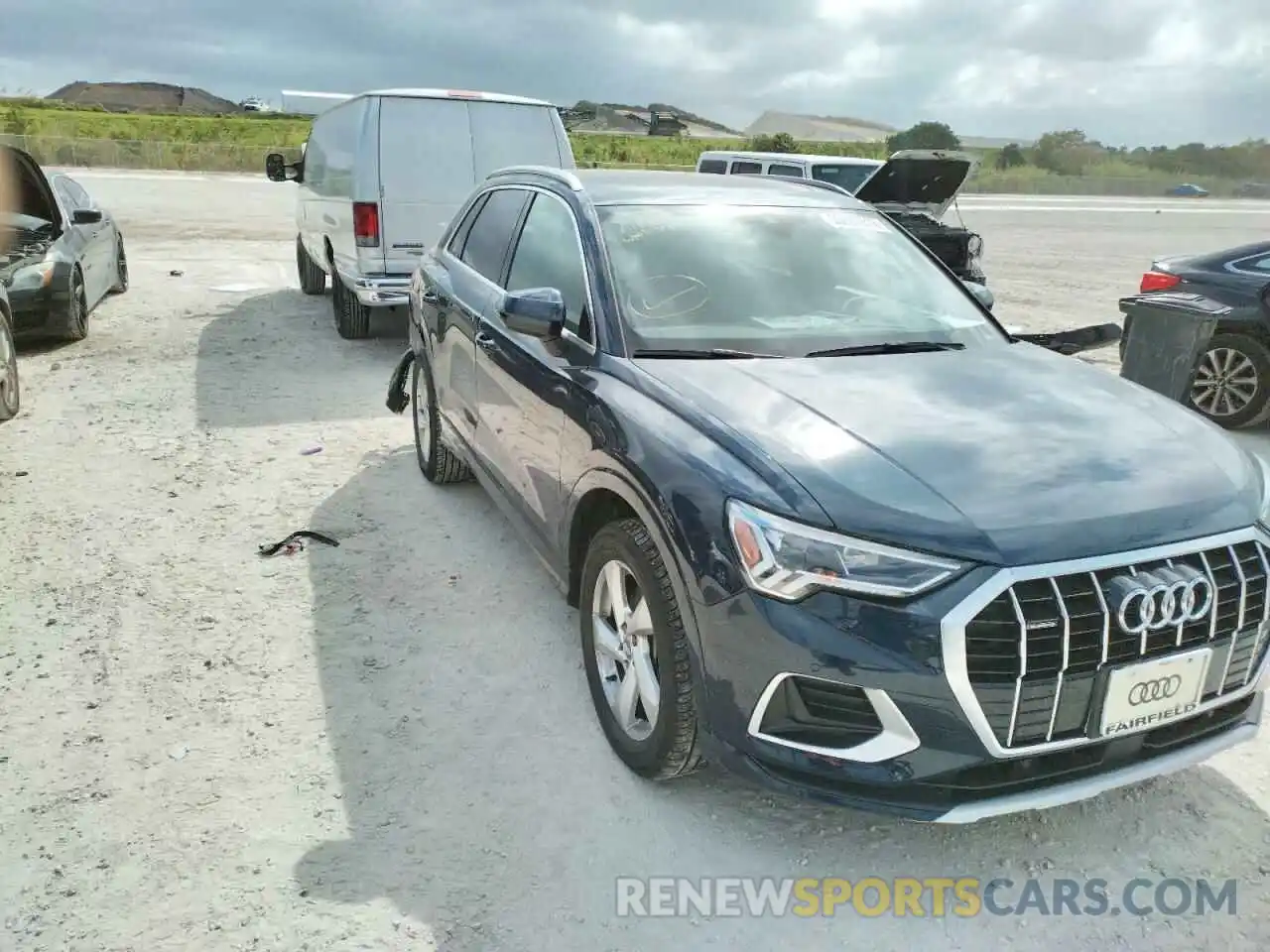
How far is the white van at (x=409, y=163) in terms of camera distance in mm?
8273

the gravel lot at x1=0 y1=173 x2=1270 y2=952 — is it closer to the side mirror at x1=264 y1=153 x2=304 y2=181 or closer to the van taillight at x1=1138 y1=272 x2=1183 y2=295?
the van taillight at x1=1138 y1=272 x2=1183 y2=295

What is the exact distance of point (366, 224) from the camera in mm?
8266

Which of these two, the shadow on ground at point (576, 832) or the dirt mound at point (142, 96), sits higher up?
the dirt mound at point (142, 96)

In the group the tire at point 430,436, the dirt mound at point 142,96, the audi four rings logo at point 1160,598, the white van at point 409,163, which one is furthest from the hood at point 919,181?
the dirt mound at point 142,96

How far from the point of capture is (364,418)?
7.01m

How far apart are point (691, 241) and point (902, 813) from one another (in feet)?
7.25

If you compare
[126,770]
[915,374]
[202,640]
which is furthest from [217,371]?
[915,374]

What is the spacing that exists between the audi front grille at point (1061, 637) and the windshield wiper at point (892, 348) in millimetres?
1273

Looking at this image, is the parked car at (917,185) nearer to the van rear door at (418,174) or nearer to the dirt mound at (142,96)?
the van rear door at (418,174)

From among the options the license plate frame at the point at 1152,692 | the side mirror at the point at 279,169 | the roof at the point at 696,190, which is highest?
the side mirror at the point at 279,169

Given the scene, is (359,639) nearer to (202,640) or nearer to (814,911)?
(202,640)

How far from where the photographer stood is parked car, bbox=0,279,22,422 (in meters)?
6.54

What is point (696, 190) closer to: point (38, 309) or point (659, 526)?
point (659, 526)

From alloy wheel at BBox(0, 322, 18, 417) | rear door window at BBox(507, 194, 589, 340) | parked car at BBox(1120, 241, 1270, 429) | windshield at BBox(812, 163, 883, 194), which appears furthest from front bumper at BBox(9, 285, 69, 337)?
windshield at BBox(812, 163, 883, 194)
